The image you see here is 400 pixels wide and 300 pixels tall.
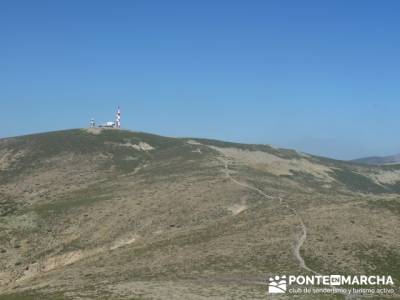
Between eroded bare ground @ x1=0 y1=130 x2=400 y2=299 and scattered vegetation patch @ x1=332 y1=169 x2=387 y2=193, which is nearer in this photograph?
eroded bare ground @ x1=0 y1=130 x2=400 y2=299

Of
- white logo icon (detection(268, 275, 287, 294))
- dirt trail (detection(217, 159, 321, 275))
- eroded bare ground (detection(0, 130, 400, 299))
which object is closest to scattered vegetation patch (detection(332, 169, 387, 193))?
eroded bare ground (detection(0, 130, 400, 299))

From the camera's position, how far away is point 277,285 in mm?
47375

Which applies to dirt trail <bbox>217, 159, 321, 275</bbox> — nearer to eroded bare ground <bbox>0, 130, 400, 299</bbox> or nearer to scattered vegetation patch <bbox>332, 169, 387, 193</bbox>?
eroded bare ground <bbox>0, 130, 400, 299</bbox>

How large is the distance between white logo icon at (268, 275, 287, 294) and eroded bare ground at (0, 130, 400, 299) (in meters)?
1.02

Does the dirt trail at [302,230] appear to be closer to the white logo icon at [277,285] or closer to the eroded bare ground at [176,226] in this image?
the eroded bare ground at [176,226]

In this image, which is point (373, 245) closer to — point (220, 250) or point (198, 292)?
point (220, 250)

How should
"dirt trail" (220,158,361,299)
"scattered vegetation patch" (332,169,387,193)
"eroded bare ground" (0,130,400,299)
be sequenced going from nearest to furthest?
"eroded bare ground" (0,130,400,299)
"dirt trail" (220,158,361,299)
"scattered vegetation patch" (332,169,387,193)

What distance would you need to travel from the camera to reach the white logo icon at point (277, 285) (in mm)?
45475

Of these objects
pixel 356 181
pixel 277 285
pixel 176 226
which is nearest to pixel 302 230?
pixel 277 285

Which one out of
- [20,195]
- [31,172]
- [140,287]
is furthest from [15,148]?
[140,287]

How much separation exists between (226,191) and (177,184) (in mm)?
12739

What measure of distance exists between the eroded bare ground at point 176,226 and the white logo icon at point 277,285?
1.02 metres

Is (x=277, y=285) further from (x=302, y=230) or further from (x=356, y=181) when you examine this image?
(x=356, y=181)

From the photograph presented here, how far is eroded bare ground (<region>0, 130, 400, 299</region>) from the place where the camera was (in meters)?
52.0
